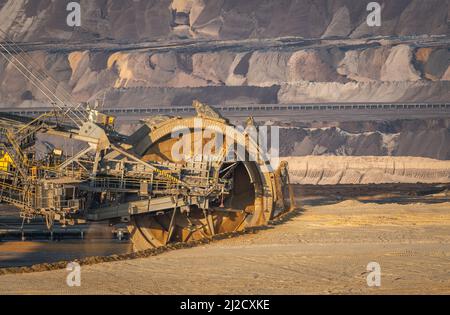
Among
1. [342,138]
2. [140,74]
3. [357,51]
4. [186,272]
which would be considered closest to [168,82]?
[140,74]

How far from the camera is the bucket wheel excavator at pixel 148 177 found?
125 feet

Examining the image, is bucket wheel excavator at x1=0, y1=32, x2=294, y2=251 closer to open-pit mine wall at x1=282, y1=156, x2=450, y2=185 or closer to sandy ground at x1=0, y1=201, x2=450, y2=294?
sandy ground at x1=0, y1=201, x2=450, y2=294

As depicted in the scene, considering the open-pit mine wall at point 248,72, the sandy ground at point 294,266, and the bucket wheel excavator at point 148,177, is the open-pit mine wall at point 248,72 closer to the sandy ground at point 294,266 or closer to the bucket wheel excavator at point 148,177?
the bucket wheel excavator at point 148,177

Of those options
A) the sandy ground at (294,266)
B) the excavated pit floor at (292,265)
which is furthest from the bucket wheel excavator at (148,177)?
the sandy ground at (294,266)

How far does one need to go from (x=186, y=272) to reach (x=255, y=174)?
9013mm

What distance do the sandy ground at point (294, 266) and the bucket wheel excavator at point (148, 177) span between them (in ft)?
5.98

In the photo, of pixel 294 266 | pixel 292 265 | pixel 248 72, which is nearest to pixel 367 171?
pixel 292 265

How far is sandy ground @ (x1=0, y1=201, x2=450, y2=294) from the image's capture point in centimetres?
2806

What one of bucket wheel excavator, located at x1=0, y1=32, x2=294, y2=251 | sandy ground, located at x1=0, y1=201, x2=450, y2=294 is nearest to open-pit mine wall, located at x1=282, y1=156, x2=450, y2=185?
bucket wheel excavator, located at x1=0, y1=32, x2=294, y2=251

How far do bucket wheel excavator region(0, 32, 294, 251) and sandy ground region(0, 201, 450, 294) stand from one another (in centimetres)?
182

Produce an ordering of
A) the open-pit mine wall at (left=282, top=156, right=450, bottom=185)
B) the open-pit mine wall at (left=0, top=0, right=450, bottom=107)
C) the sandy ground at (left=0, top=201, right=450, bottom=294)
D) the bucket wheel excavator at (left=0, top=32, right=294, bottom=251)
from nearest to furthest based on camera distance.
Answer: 1. the sandy ground at (left=0, top=201, right=450, bottom=294)
2. the bucket wheel excavator at (left=0, top=32, right=294, bottom=251)
3. the open-pit mine wall at (left=282, top=156, right=450, bottom=185)
4. the open-pit mine wall at (left=0, top=0, right=450, bottom=107)

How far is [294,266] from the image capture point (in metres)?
30.9

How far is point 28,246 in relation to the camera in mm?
42250
